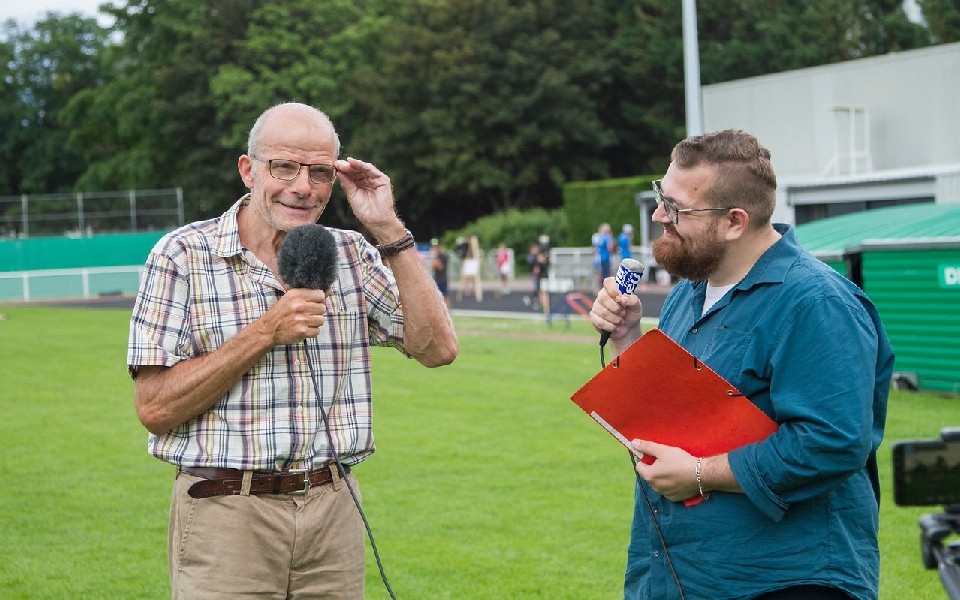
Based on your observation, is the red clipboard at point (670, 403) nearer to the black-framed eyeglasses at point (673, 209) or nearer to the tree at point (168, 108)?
the black-framed eyeglasses at point (673, 209)

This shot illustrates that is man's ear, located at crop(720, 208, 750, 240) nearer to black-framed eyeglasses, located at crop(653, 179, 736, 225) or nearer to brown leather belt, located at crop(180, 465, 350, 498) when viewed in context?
black-framed eyeglasses, located at crop(653, 179, 736, 225)

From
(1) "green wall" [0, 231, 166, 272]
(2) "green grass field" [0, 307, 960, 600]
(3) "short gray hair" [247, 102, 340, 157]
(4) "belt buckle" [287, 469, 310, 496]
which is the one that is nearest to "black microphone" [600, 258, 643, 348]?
(3) "short gray hair" [247, 102, 340, 157]

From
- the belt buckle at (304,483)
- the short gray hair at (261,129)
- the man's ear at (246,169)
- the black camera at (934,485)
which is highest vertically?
the short gray hair at (261,129)

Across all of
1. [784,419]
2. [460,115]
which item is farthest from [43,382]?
[460,115]

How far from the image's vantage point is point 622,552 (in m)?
7.73

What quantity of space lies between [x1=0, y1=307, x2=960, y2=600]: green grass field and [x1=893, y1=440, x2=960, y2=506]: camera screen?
14.1ft

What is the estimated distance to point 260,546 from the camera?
11.9ft

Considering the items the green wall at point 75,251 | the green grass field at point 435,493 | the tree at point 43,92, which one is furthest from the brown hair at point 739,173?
the tree at point 43,92

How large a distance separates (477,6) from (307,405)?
178ft

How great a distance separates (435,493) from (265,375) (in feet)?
19.7

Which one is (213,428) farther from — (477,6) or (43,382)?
(477,6)

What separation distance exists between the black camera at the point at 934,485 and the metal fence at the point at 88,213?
52.6m

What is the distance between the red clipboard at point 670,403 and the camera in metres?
3.23

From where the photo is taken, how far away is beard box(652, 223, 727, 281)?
132 inches
